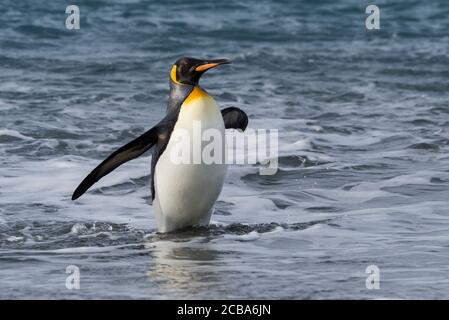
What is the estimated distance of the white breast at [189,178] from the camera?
6.52m

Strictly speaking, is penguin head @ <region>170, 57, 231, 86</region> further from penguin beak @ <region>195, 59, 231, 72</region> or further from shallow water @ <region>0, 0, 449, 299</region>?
shallow water @ <region>0, 0, 449, 299</region>

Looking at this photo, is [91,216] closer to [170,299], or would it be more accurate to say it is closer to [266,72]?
[170,299]

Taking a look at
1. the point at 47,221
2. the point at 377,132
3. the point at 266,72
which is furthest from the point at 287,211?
the point at 266,72

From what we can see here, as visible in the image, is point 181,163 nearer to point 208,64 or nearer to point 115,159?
point 115,159

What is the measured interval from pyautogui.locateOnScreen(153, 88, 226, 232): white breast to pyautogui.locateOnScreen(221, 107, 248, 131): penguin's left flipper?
1.36 ft

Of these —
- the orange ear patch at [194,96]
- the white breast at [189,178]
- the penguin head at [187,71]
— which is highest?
the penguin head at [187,71]

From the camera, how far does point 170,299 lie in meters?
4.85

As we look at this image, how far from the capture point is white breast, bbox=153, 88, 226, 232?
6.52 metres

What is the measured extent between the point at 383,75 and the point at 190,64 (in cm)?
904

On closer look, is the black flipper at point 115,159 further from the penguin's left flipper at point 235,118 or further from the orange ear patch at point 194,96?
the penguin's left flipper at point 235,118

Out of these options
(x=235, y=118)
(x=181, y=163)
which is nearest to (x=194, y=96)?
(x=181, y=163)

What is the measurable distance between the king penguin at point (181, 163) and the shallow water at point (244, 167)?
0.51ft

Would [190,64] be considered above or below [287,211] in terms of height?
above

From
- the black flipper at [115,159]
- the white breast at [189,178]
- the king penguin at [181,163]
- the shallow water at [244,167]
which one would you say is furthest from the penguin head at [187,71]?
the shallow water at [244,167]
